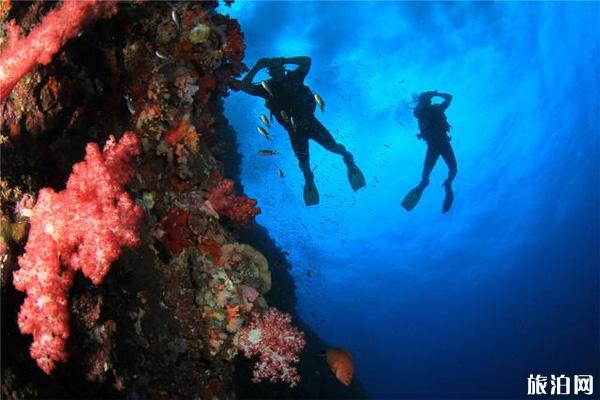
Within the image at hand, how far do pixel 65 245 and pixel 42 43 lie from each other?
1491 millimetres

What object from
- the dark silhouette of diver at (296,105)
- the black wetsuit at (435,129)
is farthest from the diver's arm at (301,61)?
the black wetsuit at (435,129)

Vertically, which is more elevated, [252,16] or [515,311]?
[515,311]

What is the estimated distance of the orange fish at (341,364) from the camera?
17.9ft

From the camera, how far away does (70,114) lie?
344 cm

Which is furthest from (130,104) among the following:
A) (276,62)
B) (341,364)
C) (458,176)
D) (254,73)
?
(458,176)

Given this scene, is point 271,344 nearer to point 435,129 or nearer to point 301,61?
point 301,61

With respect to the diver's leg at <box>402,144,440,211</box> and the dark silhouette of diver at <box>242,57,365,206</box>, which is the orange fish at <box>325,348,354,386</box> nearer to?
the dark silhouette of diver at <box>242,57,365,206</box>

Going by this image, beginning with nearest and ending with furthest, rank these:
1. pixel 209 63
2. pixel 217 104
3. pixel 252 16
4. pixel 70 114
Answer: pixel 70 114 < pixel 209 63 < pixel 217 104 < pixel 252 16

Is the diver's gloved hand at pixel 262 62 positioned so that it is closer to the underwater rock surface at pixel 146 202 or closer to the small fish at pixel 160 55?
the underwater rock surface at pixel 146 202

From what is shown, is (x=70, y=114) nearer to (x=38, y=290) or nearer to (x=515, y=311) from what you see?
(x=38, y=290)

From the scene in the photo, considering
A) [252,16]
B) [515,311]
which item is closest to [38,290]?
[252,16]

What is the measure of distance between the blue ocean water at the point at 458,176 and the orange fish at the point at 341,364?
6083mm

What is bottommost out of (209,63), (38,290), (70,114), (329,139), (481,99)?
(38,290)

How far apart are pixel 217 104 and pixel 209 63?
84cm
